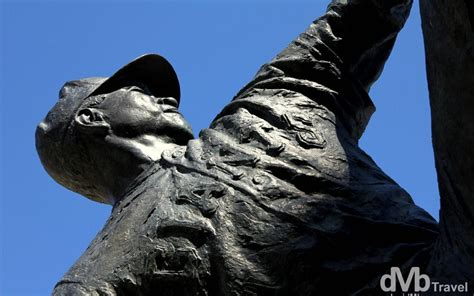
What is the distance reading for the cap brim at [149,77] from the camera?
6824 mm

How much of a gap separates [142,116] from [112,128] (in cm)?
16

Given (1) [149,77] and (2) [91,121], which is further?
Result: (1) [149,77]

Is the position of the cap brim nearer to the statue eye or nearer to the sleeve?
the statue eye

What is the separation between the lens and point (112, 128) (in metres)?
6.50

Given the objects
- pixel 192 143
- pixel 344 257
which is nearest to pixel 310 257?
pixel 344 257

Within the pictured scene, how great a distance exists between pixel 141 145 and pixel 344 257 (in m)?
1.42

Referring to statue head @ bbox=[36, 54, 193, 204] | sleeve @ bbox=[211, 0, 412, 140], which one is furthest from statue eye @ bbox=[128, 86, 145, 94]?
sleeve @ bbox=[211, 0, 412, 140]

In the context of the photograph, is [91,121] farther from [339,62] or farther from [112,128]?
[339,62]

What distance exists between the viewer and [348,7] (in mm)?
6418

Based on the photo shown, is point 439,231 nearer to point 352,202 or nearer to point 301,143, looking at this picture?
point 352,202

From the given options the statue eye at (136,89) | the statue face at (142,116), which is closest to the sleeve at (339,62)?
the statue face at (142,116)

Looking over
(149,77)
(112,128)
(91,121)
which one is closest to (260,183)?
Result: (112,128)

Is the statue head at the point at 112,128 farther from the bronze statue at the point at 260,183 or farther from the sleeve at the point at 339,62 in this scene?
the sleeve at the point at 339,62

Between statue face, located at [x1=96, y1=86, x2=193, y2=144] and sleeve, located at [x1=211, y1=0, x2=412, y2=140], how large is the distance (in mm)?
313
